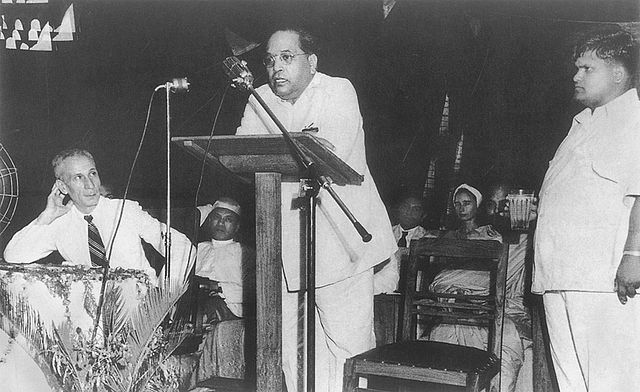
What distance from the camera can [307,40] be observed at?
134 inches

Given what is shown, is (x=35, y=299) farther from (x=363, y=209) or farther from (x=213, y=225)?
(x=363, y=209)

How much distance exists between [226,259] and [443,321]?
1.14 m

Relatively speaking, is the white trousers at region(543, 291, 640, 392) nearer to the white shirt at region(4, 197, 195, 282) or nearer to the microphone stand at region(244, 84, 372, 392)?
the microphone stand at region(244, 84, 372, 392)

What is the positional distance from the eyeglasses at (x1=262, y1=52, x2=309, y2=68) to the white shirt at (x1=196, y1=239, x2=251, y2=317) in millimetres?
924

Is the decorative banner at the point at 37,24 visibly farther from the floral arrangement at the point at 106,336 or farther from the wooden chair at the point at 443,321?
the wooden chair at the point at 443,321

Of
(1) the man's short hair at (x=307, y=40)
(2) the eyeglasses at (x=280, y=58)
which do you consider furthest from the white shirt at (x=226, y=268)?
(1) the man's short hair at (x=307, y=40)

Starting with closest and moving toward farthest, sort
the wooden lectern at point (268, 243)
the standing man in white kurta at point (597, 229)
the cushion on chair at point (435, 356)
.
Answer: the wooden lectern at point (268, 243), the cushion on chair at point (435, 356), the standing man in white kurta at point (597, 229)

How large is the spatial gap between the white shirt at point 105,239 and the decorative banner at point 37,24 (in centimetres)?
90

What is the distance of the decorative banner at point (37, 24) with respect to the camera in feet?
12.3

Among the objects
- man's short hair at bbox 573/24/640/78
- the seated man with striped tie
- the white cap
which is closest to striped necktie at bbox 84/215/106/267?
the seated man with striped tie

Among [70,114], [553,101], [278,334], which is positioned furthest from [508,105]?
[70,114]

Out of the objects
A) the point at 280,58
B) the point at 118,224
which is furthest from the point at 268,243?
the point at 118,224

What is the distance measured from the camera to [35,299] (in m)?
3.73

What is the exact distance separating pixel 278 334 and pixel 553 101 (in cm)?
155
